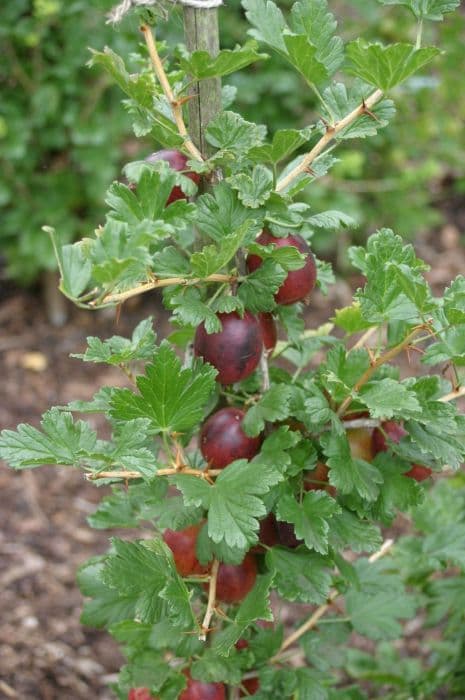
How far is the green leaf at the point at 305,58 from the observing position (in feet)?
2.52

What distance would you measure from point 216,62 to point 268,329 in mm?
300

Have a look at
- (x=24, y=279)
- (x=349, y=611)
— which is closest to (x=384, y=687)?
(x=349, y=611)

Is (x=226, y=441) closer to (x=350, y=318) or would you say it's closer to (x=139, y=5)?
(x=350, y=318)

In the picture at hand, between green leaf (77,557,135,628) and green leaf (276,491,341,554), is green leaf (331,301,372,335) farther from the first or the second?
green leaf (77,557,135,628)

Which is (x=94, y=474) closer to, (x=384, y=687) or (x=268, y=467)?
(x=268, y=467)

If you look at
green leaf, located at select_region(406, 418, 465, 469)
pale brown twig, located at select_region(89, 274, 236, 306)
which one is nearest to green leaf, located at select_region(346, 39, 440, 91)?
pale brown twig, located at select_region(89, 274, 236, 306)

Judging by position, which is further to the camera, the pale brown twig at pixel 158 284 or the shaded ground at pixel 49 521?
the shaded ground at pixel 49 521

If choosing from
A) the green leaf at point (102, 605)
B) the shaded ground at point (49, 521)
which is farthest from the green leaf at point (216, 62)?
the shaded ground at point (49, 521)

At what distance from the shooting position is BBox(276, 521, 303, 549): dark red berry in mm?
922

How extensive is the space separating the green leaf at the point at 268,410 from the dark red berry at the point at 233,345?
40 millimetres

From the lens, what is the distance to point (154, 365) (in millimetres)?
815

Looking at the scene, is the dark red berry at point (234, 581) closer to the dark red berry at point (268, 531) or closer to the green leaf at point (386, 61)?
the dark red berry at point (268, 531)

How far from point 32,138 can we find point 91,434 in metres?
1.84

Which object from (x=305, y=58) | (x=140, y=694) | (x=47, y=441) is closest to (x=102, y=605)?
(x=140, y=694)
